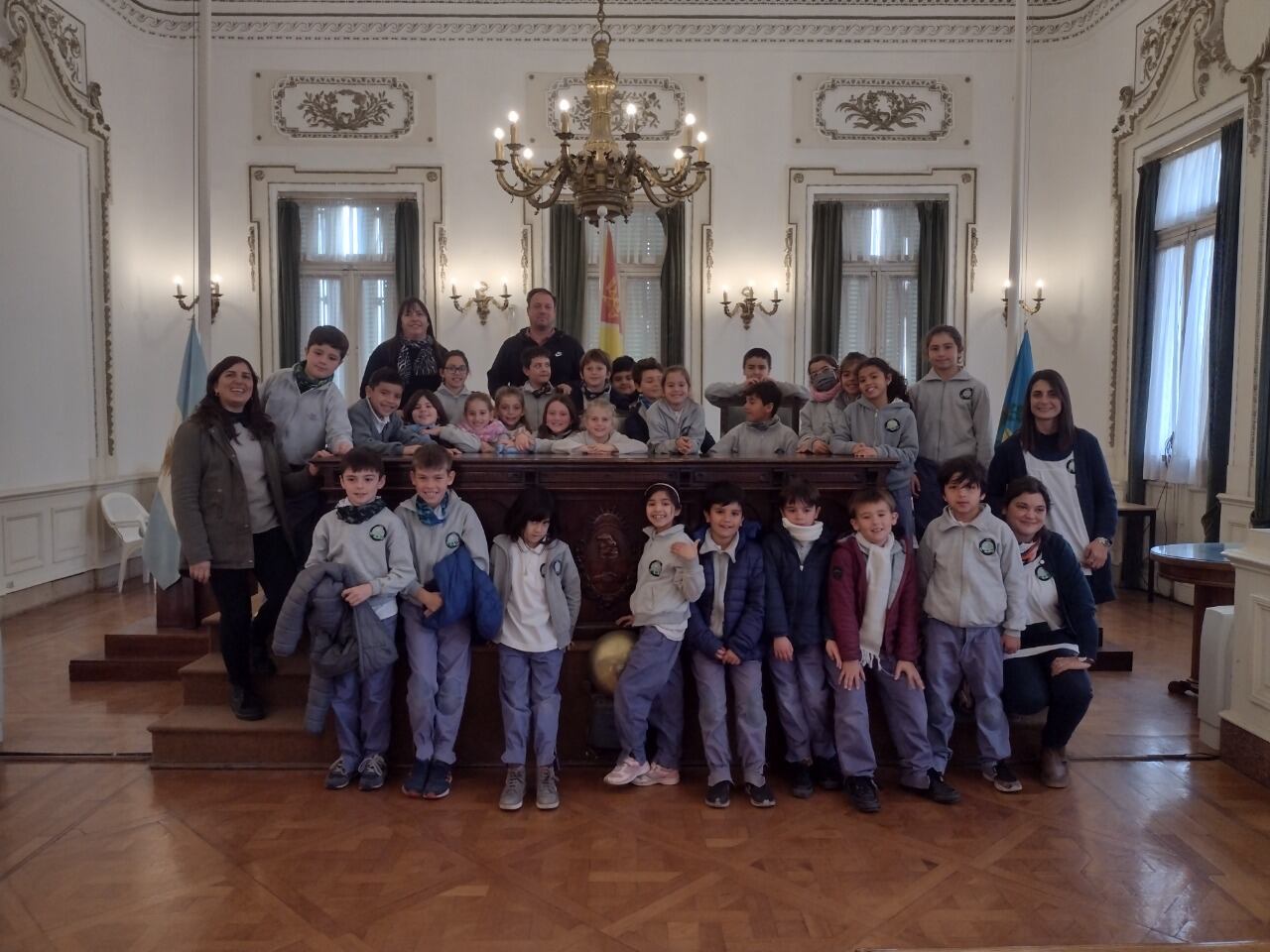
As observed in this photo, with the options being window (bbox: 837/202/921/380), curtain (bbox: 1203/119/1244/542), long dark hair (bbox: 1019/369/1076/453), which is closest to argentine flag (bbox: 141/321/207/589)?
long dark hair (bbox: 1019/369/1076/453)

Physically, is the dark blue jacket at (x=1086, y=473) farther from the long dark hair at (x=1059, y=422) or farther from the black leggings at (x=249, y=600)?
the black leggings at (x=249, y=600)

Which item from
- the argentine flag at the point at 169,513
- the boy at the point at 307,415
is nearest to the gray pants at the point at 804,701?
the boy at the point at 307,415

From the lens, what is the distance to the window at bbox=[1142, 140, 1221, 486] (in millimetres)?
6309

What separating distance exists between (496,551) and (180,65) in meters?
6.85

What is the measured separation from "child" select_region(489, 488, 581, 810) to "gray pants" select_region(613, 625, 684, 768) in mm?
245

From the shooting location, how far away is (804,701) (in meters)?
3.25

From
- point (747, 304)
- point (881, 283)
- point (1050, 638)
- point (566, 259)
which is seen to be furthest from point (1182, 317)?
point (566, 259)

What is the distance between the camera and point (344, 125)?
25.7 ft

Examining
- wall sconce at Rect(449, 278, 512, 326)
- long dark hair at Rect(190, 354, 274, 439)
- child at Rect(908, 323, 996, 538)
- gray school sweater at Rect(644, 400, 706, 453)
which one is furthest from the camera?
wall sconce at Rect(449, 278, 512, 326)

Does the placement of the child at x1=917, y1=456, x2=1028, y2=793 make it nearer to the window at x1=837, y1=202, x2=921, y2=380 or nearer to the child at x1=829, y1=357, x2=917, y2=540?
the child at x1=829, y1=357, x2=917, y2=540

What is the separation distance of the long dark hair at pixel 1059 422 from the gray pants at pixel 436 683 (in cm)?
241

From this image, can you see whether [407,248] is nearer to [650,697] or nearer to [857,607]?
[650,697]

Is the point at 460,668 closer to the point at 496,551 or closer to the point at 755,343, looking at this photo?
the point at 496,551

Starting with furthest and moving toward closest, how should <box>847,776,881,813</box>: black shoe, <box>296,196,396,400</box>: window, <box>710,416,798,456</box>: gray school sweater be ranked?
<box>296,196,396,400</box>: window < <box>710,416,798,456</box>: gray school sweater < <box>847,776,881,813</box>: black shoe
